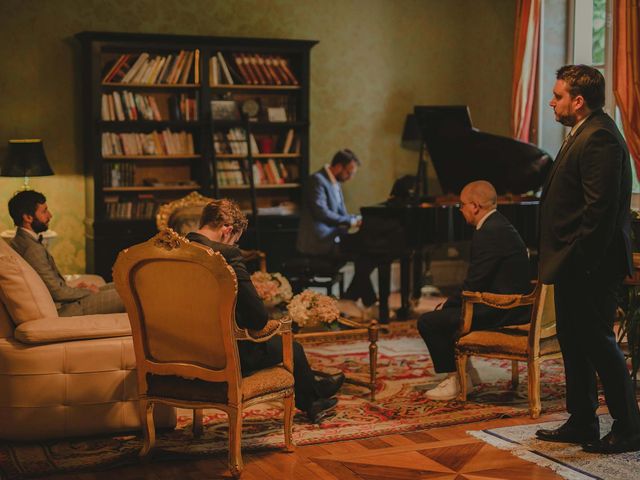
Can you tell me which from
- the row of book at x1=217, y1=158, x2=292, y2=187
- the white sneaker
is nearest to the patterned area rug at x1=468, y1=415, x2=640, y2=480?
the white sneaker

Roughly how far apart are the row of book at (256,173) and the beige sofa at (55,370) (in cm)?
444

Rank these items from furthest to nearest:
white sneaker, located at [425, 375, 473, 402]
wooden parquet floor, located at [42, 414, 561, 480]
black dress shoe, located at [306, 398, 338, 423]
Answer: white sneaker, located at [425, 375, 473, 402] < black dress shoe, located at [306, 398, 338, 423] < wooden parquet floor, located at [42, 414, 561, 480]

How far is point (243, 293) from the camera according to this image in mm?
3930

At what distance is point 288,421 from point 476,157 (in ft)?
13.6

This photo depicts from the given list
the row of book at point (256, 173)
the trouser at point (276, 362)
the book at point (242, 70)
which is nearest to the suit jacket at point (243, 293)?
the trouser at point (276, 362)

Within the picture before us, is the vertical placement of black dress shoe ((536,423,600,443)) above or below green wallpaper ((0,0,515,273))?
below

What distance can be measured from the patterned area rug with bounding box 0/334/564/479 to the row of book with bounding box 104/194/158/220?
2834 mm

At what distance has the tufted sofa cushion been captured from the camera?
4211 millimetres

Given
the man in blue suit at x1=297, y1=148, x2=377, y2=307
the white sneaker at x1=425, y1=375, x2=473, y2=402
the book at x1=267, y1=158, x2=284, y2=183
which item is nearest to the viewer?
the white sneaker at x1=425, y1=375, x2=473, y2=402

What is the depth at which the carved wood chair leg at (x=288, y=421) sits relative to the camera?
13.5 ft

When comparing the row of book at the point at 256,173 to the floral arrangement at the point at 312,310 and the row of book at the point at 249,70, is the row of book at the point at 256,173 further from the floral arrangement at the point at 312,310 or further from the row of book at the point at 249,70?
the floral arrangement at the point at 312,310

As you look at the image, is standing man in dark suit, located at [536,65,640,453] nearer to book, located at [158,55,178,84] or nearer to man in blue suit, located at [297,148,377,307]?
man in blue suit, located at [297,148,377,307]

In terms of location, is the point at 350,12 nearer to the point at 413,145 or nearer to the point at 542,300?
the point at 413,145

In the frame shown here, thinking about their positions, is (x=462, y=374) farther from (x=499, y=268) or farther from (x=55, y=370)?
(x=55, y=370)
